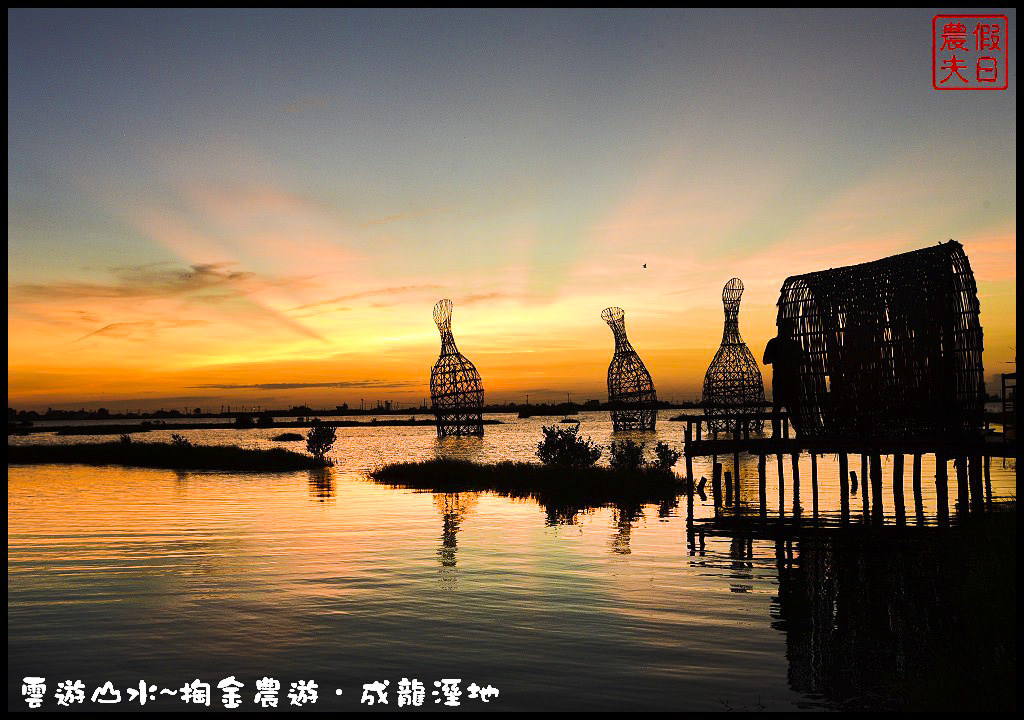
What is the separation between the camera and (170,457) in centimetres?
5534

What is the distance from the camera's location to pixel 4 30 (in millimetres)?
10688

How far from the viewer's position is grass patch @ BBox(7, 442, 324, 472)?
52.5 m

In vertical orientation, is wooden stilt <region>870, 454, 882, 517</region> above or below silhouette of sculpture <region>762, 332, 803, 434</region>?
below

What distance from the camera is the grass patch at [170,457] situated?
172ft

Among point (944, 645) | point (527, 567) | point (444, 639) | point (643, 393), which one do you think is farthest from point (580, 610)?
point (643, 393)

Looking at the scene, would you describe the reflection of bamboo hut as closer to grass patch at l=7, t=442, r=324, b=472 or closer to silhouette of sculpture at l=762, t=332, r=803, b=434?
silhouette of sculpture at l=762, t=332, r=803, b=434

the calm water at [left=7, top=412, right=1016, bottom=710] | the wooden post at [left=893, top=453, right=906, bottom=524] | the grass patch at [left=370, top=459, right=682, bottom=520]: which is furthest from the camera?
the grass patch at [left=370, top=459, right=682, bottom=520]

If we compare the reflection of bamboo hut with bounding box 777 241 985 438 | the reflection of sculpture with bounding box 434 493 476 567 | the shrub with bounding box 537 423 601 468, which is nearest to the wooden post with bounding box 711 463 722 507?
the reflection of bamboo hut with bounding box 777 241 985 438

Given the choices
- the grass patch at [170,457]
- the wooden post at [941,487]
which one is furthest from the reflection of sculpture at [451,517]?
the grass patch at [170,457]

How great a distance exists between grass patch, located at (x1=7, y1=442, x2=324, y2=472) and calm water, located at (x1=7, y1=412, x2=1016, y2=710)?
24.4 m

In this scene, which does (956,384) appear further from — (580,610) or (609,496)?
(580,610)

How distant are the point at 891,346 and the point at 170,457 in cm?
4592

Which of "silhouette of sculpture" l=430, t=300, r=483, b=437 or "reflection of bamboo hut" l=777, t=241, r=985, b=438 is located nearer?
"reflection of bamboo hut" l=777, t=241, r=985, b=438

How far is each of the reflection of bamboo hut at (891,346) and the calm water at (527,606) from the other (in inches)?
130
